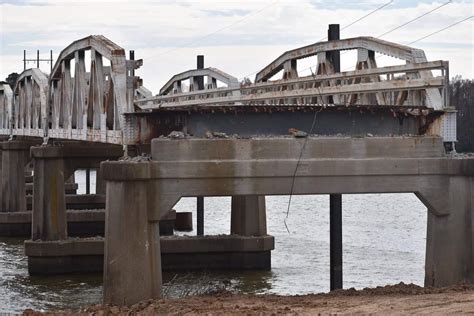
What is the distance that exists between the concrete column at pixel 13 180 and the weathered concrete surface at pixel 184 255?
48.9 feet

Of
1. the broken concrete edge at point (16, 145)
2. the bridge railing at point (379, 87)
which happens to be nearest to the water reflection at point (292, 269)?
the bridge railing at point (379, 87)

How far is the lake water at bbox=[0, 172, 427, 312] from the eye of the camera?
85.2ft

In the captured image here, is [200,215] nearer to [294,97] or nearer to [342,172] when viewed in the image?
[294,97]

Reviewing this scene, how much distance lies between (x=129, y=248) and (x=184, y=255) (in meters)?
12.8

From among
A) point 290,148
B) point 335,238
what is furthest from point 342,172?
point 335,238

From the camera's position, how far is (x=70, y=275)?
30.2m

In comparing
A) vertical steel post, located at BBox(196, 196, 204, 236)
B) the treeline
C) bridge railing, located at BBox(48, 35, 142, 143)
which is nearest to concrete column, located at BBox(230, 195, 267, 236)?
bridge railing, located at BBox(48, 35, 142, 143)

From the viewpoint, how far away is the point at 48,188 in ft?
109

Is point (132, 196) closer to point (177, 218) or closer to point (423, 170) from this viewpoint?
point (423, 170)

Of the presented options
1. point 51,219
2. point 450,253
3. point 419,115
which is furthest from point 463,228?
point 51,219

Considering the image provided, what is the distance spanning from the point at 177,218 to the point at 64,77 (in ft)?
43.9

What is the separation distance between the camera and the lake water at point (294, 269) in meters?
26.0

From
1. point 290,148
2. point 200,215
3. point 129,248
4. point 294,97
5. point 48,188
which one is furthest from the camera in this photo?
point 200,215

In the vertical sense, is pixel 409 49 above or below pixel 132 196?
above
